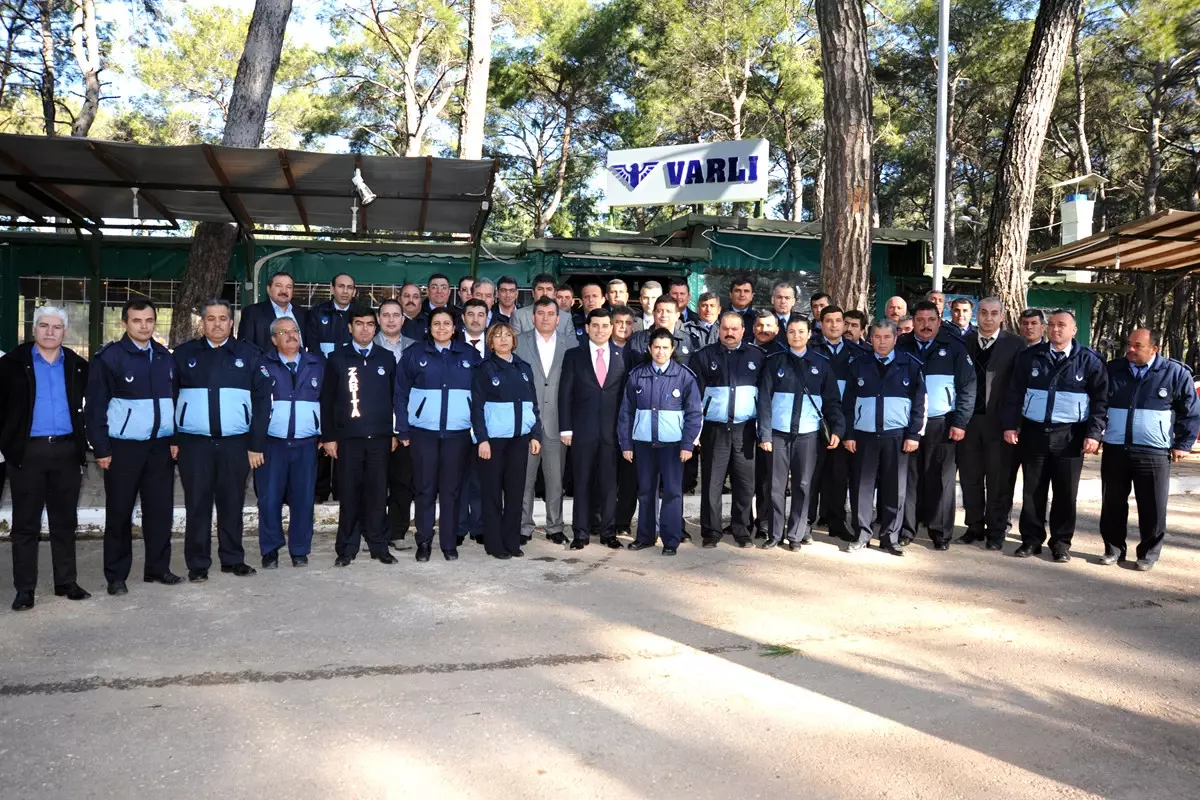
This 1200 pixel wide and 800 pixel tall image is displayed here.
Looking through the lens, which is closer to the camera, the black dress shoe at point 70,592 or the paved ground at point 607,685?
the paved ground at point 607,685

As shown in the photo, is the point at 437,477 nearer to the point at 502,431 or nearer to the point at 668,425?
the point at 502,431

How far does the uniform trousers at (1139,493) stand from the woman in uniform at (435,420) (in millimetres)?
4697

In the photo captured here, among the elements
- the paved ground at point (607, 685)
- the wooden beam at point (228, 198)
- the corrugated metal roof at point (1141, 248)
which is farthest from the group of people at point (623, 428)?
the corrugated metal roof at point (1141, 248)

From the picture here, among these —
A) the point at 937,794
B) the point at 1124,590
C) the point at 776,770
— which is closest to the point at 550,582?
the point at 776,770

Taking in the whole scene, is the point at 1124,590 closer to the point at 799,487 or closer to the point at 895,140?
the point at 799,487

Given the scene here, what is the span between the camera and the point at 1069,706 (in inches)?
152

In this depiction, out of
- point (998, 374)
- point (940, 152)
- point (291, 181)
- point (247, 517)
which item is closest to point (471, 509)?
point (247, 517)

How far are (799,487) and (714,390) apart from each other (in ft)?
3.26

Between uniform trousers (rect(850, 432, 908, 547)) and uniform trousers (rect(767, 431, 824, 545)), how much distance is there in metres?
0.38

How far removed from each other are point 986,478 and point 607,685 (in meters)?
4.40

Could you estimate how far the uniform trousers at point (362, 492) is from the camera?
623 cm

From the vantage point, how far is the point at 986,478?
7168mm

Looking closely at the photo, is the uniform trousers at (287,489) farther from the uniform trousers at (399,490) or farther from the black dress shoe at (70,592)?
the black dress shoe at (70,592)

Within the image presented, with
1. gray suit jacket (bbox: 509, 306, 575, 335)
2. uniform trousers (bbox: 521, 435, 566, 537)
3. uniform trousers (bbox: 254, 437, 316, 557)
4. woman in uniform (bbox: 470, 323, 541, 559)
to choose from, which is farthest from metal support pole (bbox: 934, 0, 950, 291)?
uniform trousers (bbox: 254, 437, 316, 557)
